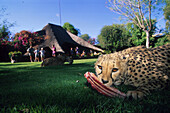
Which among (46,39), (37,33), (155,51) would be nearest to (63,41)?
(46,39)

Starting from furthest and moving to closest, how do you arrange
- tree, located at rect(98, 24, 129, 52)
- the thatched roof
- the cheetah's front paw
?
tree, located at rect(98, 24, 129, 52) → the thatched roof → the cheetah's front paw

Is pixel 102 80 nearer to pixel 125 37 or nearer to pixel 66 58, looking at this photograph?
pixel 66 58

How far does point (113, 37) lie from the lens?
34.9 m

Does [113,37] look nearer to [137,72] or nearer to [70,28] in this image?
[70,28]

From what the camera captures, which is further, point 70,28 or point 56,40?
point 70,28

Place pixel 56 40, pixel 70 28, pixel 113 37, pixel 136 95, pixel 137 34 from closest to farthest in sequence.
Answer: pixel 136 95
pixel 56 40
pixel 137 34
pixel 70 28
pixel 113 37

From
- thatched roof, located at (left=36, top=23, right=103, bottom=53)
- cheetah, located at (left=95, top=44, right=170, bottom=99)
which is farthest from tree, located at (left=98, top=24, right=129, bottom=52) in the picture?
cheetah, located at (left=95, top=44, right=170, bottom=99)

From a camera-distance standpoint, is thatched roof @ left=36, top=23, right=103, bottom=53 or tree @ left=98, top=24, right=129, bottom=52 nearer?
thatched roof @ left=36, top=23, right=103, bottom=53

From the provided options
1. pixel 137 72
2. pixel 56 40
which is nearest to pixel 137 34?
pixel 56 40

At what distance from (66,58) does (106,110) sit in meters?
7.74

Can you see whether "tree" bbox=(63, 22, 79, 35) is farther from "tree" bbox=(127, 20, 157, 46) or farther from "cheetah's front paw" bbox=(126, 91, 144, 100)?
"cheetah's front paw" bbox=(126, 91, 144, 100)

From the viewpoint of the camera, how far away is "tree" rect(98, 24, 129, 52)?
3438cm

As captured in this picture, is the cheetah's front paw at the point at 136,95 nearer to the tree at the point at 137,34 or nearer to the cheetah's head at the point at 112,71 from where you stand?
the cheetah's head at the point at 112,71

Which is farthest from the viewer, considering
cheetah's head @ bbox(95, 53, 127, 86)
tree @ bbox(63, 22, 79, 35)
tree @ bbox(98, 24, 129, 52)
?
tree @ bbox(98, 24, 129, 52)
